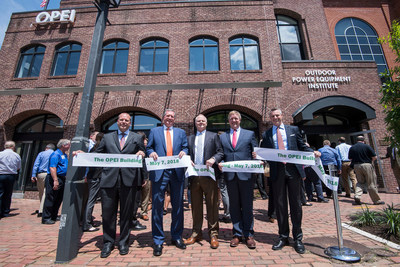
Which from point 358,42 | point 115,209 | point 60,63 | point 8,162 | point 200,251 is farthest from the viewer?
point 358,42

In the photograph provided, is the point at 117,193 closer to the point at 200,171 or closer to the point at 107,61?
the point at 200,171

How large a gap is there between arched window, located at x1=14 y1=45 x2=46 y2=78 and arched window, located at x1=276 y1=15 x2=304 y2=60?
14199mm

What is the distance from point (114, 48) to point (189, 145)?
31.9 ft

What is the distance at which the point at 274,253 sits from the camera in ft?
9.03

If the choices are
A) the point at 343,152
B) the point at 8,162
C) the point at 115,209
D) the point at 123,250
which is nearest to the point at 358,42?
the point at 343,152

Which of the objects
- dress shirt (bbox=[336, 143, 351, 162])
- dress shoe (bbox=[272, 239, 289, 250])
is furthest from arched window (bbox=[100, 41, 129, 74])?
dress shirt (bbox=[336, 143, 351, 162])

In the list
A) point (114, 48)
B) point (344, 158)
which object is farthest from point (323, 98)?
point (114, 48)

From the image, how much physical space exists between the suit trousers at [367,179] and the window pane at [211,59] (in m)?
7.40

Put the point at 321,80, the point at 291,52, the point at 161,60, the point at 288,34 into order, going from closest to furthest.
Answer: the point at 321,80, the point at 161,60, the point at 291,52, the point at 288,34

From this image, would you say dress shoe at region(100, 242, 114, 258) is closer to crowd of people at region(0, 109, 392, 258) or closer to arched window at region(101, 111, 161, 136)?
crowd of people at region(0, 109, 392, 258)

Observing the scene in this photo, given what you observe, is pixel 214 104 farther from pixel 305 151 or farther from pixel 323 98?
pixel 305 151

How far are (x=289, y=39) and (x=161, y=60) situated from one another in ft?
28.1

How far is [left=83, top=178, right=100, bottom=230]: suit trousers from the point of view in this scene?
3992 mm

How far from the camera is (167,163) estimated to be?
10.0 feet
